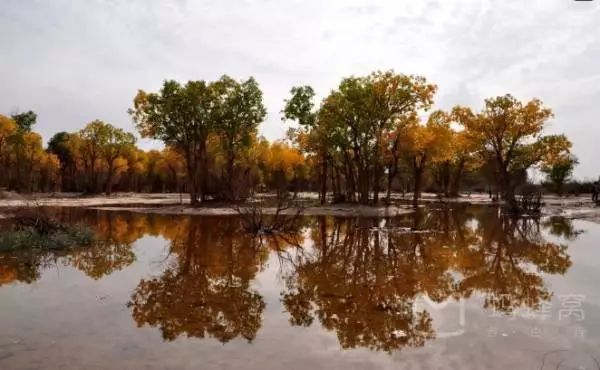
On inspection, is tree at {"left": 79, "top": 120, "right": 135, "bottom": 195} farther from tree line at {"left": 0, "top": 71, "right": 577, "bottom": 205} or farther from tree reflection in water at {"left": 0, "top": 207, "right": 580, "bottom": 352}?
tree reflection in water at {"left": 0, "top": 207, "right": 580, "bottom": 352}

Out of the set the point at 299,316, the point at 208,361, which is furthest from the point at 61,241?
the point at 208,361

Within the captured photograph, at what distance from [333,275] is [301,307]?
3006 millimetres

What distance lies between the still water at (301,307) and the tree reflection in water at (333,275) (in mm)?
45

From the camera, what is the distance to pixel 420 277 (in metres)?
11.2

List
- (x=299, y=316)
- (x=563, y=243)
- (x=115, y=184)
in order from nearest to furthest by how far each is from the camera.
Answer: (x=299, y=316) < (x=563, y=243) < (x=115, y=184)

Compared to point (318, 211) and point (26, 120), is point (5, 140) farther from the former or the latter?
point (318, 211)

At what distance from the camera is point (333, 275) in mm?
11570

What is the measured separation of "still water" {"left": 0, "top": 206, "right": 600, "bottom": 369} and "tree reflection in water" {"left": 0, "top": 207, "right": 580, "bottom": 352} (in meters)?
0.04

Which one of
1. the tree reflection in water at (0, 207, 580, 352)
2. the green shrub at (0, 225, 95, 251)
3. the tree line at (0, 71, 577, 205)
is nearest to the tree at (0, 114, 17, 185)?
the tree line at (0, 71, 577, 205)

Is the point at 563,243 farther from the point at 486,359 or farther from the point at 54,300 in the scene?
the point at 54,300

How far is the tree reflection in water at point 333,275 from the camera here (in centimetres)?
759

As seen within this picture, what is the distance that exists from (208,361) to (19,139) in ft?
214

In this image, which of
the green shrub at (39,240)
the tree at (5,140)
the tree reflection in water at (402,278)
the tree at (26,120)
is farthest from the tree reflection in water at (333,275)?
the tree at (26,120)

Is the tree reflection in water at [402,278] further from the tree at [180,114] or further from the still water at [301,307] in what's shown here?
the tree at [180,114]
